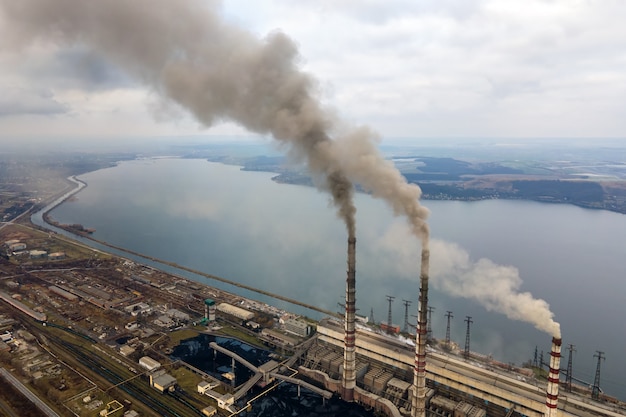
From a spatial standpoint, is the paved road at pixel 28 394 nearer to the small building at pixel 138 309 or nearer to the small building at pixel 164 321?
the small building at pixel 164 321

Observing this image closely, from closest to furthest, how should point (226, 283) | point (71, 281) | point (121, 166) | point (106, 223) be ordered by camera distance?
point (71, 281), point (226, 283), point (106, 223), point (121, 166)

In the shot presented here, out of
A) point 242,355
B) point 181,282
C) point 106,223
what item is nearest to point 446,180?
point 106,223

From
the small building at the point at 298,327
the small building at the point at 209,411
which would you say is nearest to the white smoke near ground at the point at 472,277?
the small building at the point at 298,327

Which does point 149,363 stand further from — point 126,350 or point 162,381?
point 126,350

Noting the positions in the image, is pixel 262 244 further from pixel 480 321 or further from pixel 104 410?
pixel 104 410

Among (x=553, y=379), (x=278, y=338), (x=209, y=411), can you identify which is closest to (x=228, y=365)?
(x=278, y=338)

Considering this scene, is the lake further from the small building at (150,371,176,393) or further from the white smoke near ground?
the small building at (150,371,176,393)
